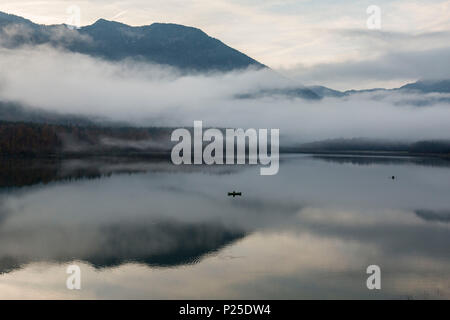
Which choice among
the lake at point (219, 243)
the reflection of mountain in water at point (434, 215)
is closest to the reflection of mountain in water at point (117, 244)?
the lake at point (219, 243)

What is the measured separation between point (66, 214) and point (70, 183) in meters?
47.4

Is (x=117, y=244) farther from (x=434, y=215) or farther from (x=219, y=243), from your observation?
(x=434, y=215)

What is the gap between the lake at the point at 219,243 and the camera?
38781mm

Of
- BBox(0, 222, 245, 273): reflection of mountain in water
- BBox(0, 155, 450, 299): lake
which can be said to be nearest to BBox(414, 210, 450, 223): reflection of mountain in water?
BBox(0, 155, 450, 299): lake

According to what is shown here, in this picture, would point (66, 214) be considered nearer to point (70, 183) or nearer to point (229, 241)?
point (229, 241)

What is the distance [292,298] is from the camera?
1425 inches

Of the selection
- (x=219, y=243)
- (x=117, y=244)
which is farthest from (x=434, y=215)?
(x=117, y=244)

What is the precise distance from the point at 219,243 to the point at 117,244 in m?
13.1

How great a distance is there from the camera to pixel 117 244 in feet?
177

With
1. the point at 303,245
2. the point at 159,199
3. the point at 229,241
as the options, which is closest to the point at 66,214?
the point at 159,199

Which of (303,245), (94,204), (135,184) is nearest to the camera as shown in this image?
(303,245)

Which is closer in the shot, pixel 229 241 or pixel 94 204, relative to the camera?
pixel 229 241

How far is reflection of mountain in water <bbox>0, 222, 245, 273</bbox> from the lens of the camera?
47.4 m
